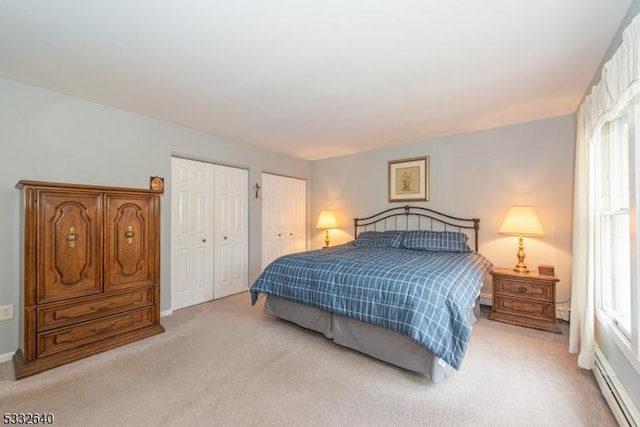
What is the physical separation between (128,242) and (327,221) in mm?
2962

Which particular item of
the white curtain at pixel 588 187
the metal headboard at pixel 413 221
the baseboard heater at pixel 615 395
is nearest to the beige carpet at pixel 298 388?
the baseboard heater at pixel 615 395

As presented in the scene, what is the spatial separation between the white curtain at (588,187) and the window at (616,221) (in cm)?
5

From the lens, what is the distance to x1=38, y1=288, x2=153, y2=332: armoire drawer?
2133 mm

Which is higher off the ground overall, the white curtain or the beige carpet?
the white curtain

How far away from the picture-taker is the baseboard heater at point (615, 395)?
1.44 meters

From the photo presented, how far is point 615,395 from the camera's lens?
1622 millimetres

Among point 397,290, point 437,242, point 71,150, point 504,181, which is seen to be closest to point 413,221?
point 437,242

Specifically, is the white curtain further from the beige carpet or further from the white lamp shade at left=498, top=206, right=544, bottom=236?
the white lamp shade at left=498, top=206, right=544, bottom=236

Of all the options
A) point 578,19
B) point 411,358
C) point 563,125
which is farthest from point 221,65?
point 563,125

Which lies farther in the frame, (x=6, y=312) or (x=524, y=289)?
(x=524, y=289)

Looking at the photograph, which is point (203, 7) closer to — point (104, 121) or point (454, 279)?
point (104, 121)

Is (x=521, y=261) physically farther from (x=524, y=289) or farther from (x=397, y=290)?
(x=397, y=290)

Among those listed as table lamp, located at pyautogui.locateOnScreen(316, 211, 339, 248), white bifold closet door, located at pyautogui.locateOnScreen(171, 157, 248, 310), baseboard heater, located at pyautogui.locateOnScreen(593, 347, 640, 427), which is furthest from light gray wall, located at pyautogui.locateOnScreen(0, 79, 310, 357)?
baseboard heater, located at pyautogui.locateOnScreen(593, 347, 640, 427)

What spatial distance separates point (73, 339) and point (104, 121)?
208 centimetres
